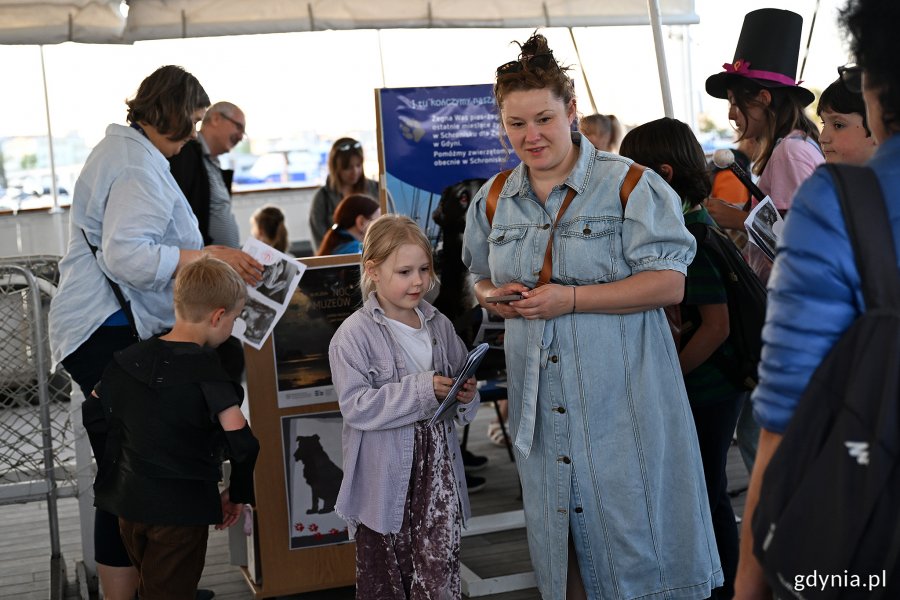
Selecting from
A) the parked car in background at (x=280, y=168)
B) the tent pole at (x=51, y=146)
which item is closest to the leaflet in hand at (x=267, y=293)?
the tent pole at (x=51, y=146)

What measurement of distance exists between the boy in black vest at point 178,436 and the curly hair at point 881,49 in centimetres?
181

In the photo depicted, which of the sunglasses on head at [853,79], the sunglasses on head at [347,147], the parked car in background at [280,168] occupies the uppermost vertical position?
the parked car in background at [280,168]

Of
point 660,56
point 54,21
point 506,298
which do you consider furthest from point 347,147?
point 506,298

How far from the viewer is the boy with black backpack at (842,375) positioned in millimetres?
1156

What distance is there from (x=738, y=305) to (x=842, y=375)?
174 centimetres

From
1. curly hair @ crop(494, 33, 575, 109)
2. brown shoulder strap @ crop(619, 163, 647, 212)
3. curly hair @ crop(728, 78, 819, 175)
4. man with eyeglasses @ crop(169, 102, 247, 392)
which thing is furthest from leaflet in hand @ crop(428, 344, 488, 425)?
man with eyeglasses @ crop(169, 102, 247, 392)

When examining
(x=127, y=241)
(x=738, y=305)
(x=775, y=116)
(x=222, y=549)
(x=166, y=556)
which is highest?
(x=775, y=116)

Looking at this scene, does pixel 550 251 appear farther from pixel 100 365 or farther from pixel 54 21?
pixel 54 21

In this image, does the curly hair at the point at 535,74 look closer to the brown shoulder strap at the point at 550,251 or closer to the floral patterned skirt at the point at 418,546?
the brown shoulder strap at the point at 550,251

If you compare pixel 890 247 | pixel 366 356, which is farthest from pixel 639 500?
pixel 890 247

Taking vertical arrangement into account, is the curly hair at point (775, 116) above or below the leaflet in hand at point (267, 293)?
above

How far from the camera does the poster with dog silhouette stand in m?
3.40

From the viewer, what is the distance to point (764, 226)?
2.82 metres

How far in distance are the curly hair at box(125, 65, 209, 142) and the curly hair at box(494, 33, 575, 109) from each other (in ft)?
3.39
